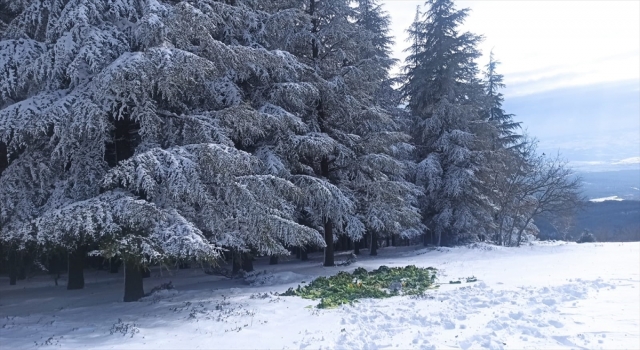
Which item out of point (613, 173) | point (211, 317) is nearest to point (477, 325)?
point (211, 317)

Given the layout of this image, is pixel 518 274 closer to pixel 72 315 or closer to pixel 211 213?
pixel 211 213

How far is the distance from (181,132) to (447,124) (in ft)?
57.3

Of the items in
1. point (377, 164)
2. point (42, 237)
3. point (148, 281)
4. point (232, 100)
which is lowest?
point (148, 281)

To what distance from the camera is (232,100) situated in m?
13.6

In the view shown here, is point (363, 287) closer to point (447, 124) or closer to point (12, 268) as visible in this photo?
point (12, 268)

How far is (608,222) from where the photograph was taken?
64.0 m

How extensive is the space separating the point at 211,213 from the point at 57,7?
20.0 feet

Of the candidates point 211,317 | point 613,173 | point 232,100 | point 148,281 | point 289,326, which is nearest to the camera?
point 289,326

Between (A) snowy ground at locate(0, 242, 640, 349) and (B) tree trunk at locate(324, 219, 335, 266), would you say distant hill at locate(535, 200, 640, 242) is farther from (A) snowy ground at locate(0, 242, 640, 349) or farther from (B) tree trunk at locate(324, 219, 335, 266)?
(A) snowy ground at locate(0, 242, 640, 349)

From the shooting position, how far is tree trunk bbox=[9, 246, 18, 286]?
445 inches

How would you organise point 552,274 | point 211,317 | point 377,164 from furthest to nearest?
point 377,164 < point 552,274 < point 211,317

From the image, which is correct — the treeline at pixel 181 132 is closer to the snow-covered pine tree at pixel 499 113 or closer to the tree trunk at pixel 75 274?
the tree trunk at pixel 75 274

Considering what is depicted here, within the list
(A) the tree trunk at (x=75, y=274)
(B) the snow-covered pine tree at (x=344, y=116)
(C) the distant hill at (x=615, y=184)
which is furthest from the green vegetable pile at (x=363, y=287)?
(C) the distant hill at (x=615, y=184)

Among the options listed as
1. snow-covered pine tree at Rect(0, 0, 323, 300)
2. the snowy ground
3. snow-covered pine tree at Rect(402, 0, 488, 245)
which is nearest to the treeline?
snow-covered pine tree at Rect(0, 0, 323, 300)
